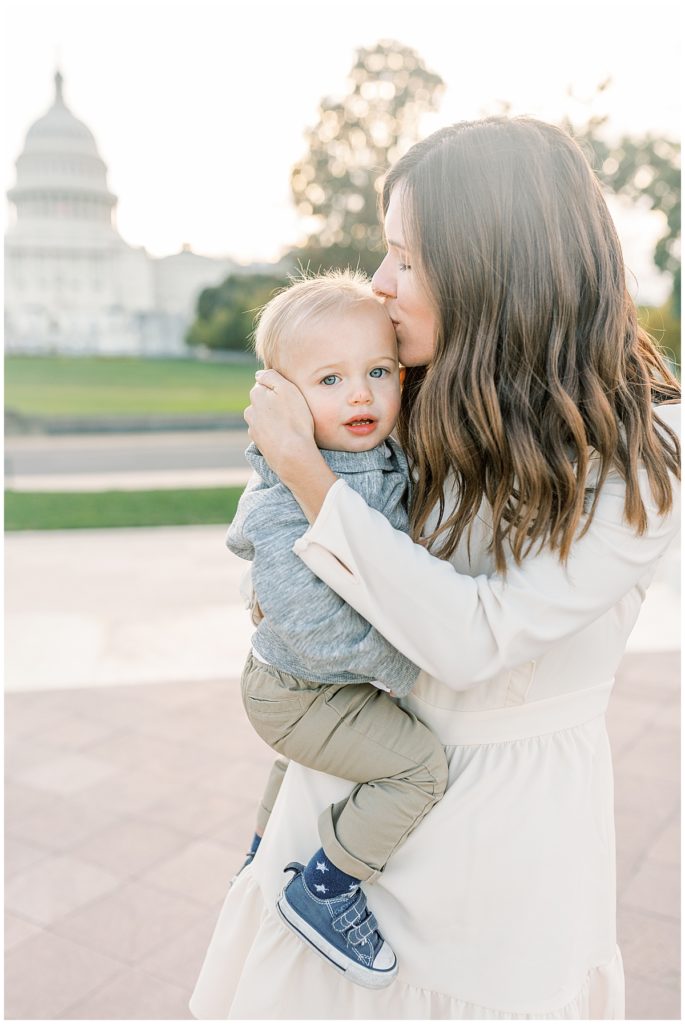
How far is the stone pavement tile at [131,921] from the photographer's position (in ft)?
8.77

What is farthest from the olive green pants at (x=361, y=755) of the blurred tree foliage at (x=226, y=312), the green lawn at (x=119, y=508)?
the blurred tree foliage at (x=226, y=312)

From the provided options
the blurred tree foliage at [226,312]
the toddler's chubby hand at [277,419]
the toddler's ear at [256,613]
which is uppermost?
the toddler's chubby hand at [277,419]

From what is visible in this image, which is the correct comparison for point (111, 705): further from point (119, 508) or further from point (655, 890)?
point (119, 508)

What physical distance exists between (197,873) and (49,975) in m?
0.59

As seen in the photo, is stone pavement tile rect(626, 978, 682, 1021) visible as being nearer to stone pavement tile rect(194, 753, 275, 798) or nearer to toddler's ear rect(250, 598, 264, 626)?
stone pavement tile rect(194, 753, 275, 798)

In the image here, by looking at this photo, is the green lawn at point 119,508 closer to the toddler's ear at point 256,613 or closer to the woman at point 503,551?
the toddler's ear at point 256,613

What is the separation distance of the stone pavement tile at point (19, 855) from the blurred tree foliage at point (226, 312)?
155ft

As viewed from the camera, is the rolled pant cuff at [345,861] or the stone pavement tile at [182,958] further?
the stone pavement tile at [182,958]

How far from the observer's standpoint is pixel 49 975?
100 inches

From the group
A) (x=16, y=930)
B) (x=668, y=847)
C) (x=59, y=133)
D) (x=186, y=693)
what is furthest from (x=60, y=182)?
(x=668, y=847)

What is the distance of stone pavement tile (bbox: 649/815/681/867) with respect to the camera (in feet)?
10.2

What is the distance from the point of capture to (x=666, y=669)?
486 cm

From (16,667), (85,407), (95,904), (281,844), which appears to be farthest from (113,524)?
(85,407)

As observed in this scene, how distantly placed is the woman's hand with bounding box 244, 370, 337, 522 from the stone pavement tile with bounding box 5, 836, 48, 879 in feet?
7.19
